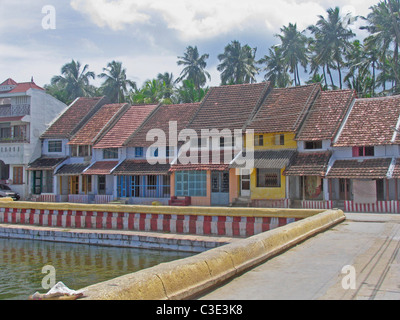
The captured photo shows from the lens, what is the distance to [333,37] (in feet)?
152

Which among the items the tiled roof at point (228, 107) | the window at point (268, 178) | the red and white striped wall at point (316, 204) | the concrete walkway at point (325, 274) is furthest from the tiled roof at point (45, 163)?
the concrete walkway at point (325, 274)

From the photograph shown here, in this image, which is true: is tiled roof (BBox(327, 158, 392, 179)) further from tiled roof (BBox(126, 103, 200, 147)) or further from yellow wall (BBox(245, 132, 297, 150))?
tiled roof (BBox(126, 103, 200, 147))

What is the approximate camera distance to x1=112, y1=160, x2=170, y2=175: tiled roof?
30.9m

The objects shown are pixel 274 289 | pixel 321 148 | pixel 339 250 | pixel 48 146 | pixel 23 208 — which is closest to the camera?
pixel 274 289

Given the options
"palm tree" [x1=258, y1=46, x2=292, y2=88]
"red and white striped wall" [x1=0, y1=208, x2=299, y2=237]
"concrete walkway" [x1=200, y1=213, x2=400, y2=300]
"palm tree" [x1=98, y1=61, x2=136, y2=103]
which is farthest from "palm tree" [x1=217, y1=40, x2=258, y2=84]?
"concrete walkway" [x1=200, y1=213, x2=400, y2=300]

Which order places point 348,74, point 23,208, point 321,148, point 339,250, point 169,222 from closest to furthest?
point 339,250, point 169,222, point 23,208, point 321,148, point 348,74

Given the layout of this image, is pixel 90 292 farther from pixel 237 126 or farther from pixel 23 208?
pixel 237 126

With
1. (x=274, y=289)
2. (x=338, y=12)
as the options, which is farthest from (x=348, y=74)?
(x=274, y=289)

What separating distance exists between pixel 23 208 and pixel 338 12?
126 feet

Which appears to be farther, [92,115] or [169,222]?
[92,115]

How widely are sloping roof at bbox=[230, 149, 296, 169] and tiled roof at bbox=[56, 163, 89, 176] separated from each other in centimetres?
1280

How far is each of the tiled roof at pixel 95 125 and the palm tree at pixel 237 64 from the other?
1865cm

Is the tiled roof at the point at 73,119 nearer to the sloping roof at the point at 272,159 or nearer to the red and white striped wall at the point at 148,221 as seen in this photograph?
the red and white striped wall at the point at 148,221

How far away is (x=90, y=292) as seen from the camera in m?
5.08
